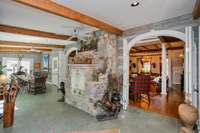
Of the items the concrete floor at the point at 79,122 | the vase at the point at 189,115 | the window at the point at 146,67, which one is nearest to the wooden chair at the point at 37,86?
the concrete floor at the point at 79,122

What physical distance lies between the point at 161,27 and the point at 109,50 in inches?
70.5

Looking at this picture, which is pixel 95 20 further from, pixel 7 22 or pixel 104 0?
pixel 7 22

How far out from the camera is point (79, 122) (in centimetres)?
364

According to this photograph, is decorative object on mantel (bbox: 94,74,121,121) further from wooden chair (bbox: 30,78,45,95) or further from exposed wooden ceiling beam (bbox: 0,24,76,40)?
wooden chair (bbox: 30,78,45,95)

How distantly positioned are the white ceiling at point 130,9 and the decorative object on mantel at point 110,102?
80.0 inches

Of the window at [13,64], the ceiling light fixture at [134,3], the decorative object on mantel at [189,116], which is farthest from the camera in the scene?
the window at [13,64]

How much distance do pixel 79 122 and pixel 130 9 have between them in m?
3.15

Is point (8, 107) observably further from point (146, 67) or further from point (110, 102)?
point (146, 67)

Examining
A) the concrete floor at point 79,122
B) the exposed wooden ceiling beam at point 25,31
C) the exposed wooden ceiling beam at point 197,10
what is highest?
the exposed wooden ceiling beam at point 25,31

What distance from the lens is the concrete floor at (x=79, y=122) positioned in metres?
3.20

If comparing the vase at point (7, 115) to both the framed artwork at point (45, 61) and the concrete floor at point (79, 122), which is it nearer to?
the concrete floor at point (79, 122)

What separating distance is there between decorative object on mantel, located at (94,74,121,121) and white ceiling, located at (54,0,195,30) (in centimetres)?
203

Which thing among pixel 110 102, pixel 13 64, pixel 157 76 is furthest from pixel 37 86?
pixel 157 76

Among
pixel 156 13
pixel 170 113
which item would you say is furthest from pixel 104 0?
pixel 170 113
